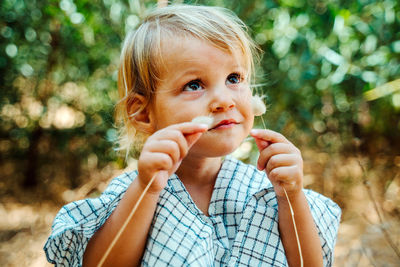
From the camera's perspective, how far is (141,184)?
2.93 ft

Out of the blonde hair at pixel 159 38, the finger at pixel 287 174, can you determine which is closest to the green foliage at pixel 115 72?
the blonde hair at pixel 159 38

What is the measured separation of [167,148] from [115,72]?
171cm

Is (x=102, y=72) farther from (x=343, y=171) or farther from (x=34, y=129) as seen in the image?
(x=343, y=171)

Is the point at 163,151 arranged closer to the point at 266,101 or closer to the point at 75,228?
the point at 75,228

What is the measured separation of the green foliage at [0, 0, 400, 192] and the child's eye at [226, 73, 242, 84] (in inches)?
35.8

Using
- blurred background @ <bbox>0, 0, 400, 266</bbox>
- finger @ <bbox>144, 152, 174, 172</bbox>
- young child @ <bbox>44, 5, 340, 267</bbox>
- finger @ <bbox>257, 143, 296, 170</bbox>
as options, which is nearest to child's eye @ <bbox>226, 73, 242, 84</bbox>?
young child @ <bbox>44, 5, 340, 267</bbox>

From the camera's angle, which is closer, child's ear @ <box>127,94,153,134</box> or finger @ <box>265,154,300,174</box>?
finger @ <box>265,154,300,174</box>

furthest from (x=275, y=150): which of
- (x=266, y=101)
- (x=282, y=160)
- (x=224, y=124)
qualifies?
(x=266, y=101)

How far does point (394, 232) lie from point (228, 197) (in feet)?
4.48

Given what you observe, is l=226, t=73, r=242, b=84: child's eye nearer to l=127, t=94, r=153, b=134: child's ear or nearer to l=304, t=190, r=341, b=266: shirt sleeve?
l=127, t=94, r=153, b=134: child's ear

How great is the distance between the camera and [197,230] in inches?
38.5

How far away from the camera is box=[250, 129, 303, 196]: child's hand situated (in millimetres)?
921

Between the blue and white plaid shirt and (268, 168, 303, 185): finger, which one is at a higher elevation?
(268, 168, 303, 185): finger

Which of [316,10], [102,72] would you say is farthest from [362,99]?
[102,72]
